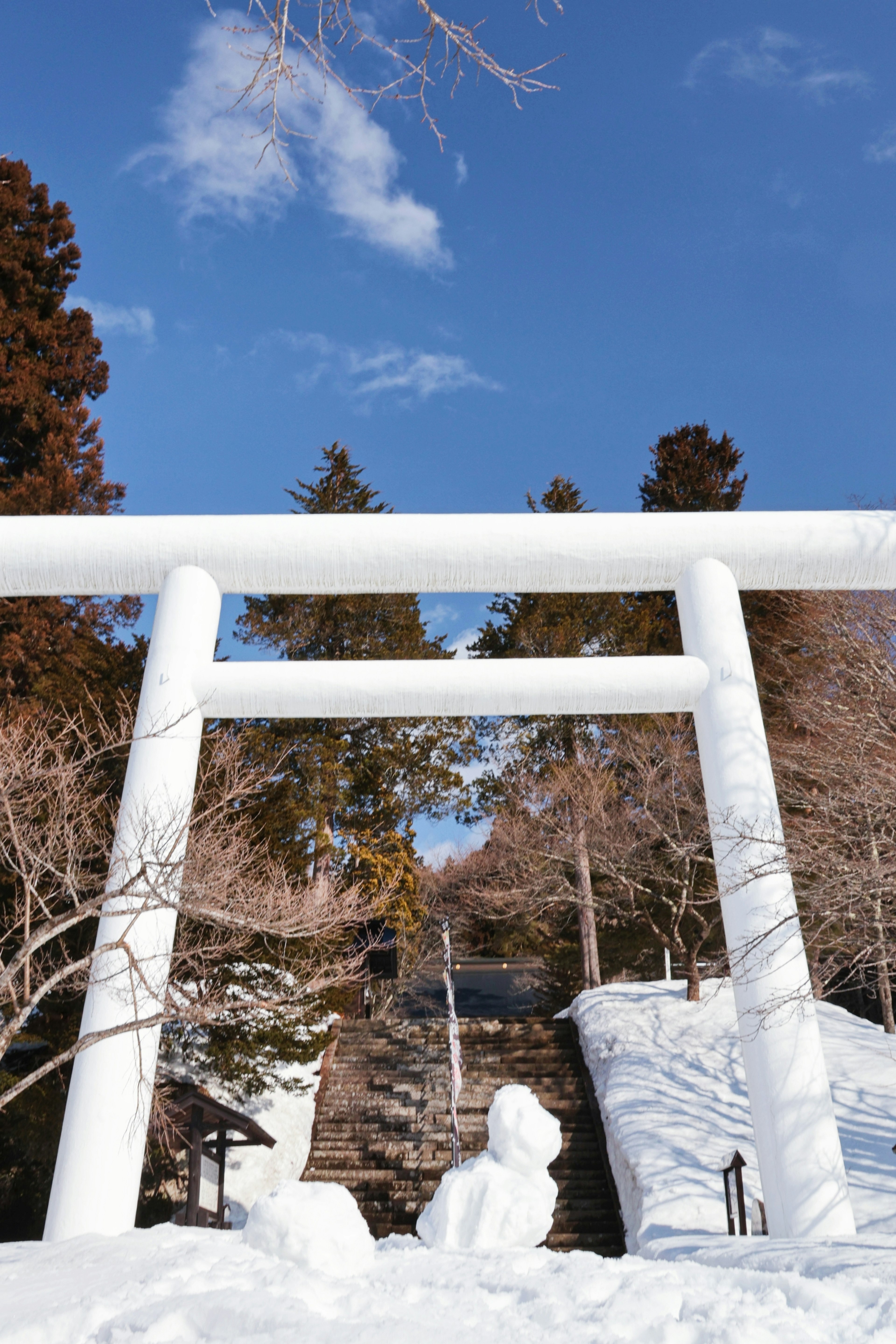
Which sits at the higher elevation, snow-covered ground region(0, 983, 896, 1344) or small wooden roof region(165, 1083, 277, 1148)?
small wooden roof region(165, 1083, 277, 1148)

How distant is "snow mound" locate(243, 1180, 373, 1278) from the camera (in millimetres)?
4383

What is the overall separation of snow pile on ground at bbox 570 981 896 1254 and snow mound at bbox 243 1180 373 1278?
284 centimetres

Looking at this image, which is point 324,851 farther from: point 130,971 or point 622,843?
point 130,971

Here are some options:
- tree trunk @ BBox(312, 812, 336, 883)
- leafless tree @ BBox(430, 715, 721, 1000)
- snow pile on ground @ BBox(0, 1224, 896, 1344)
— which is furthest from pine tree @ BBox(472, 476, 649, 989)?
snow pile on ground @ BBox(0, 1224, 896, 1344)

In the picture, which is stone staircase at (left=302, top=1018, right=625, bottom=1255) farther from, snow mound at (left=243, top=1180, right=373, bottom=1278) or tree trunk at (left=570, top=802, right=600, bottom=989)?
snow mound at (left=243, top=1180, right=373, bottom=1278)

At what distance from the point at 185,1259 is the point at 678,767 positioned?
11767mm

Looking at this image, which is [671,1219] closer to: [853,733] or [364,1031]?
[853,733]

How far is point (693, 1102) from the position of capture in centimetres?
1079

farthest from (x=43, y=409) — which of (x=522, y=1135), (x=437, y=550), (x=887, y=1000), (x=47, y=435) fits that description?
(x=887, y=1000)

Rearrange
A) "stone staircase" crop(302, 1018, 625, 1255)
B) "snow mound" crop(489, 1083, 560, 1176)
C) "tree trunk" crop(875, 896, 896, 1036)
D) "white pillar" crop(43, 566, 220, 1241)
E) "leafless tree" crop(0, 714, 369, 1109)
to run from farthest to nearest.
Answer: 1. "tree trunk" crop(875, 896, 896, 1036)
2. "stone staircase" crop(302, 1018, 625, 1255)
3. "snow mound" crop(489, 1083, 560, 1176)
4. "white pillar" crop(43, 566, 220, 1241)
5. "leafless tree" crop(0, 714, 369, 1109)

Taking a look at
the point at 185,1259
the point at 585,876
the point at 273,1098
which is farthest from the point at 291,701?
the point at 585,876

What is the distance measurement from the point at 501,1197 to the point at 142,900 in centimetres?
328

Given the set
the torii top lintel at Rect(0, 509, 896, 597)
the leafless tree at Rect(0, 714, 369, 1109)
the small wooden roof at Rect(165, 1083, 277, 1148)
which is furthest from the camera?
the small wooden roof at Rect(165, 1083, 277, 1148)

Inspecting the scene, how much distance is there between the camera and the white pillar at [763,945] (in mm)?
5781
